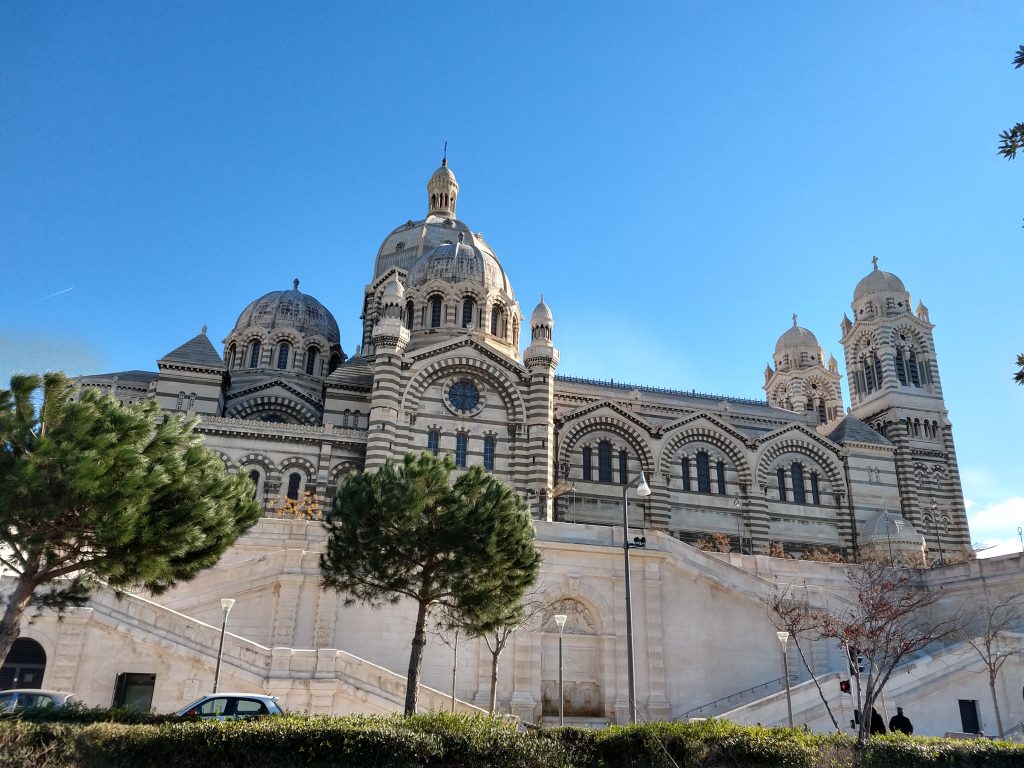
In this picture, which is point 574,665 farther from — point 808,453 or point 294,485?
point 808,453

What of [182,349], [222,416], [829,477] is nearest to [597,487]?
[829,477]

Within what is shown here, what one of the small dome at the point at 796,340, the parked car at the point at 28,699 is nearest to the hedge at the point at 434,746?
the parked car at the point at 28,699

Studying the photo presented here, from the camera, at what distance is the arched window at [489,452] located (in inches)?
1377

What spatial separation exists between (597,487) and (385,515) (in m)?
21.7

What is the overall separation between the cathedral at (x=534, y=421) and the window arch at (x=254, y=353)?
0.23ft

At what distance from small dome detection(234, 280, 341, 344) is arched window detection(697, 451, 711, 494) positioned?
19.5 m

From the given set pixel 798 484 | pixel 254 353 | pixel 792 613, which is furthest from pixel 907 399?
pixel 254 353

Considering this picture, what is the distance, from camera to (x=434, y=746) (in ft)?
38.3

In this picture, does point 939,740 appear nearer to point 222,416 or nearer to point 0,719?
point 0,719

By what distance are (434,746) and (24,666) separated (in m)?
13.2

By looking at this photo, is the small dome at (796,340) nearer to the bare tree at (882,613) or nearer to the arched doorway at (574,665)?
the bare tree at (882,613)

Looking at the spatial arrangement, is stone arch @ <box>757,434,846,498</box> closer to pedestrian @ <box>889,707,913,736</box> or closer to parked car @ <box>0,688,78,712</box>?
pedestrian @ <box>889,707,913,736</box>

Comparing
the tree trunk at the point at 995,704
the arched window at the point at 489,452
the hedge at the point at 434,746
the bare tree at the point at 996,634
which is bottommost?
the hedge at the point at 434,746

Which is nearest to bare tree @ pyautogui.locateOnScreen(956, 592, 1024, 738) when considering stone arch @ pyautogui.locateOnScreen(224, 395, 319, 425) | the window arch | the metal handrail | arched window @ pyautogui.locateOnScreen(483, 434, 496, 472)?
the metal handrail
